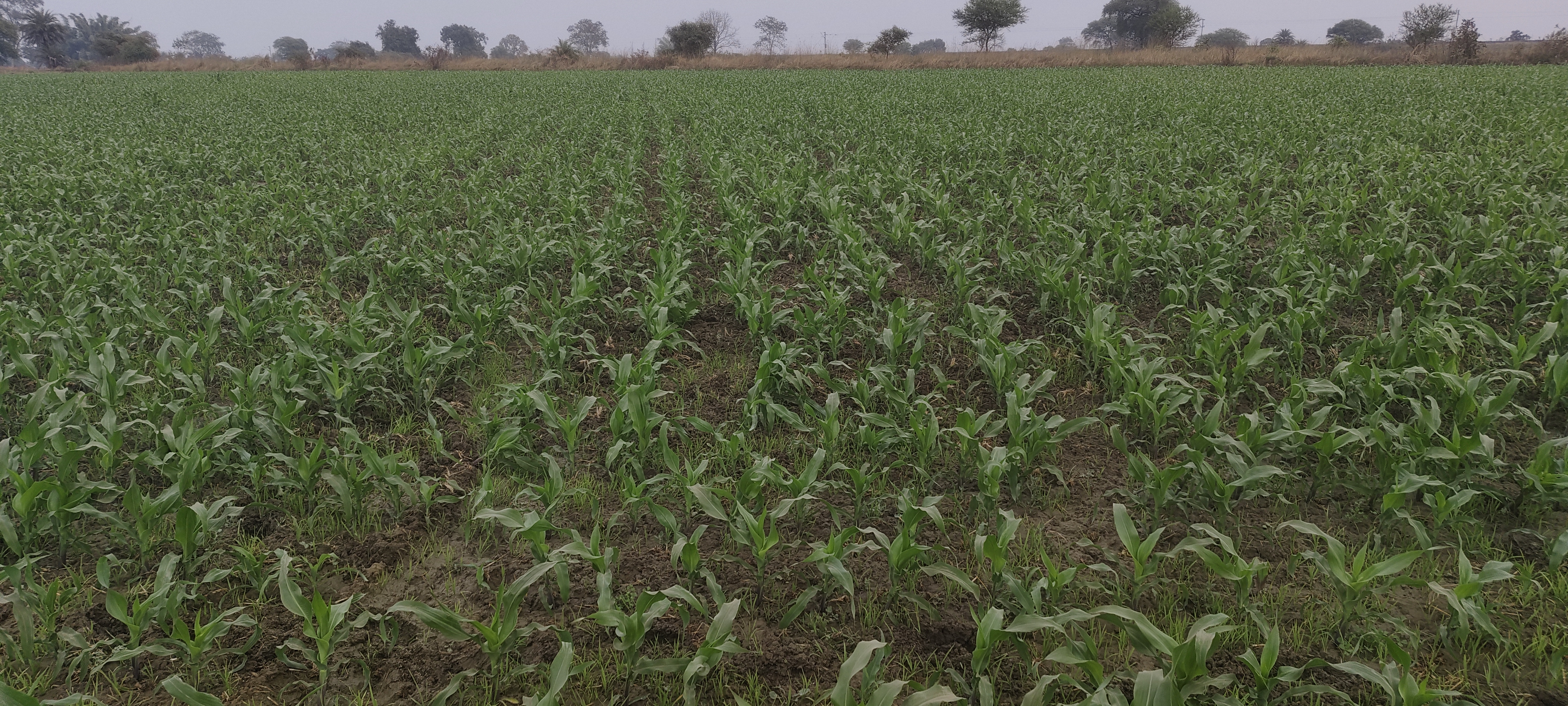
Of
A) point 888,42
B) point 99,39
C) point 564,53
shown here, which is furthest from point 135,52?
point 888,42

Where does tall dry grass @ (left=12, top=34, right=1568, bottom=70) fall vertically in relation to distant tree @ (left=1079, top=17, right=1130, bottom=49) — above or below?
below

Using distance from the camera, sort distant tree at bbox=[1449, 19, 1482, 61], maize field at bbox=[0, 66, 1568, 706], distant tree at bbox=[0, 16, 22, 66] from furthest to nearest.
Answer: distant tree at bbox=[0, 16, 22, 66]
distant tree at bbox=[1449, 19, 1482, 61]
maize field at bbox=[0, 66, 1568, 706]

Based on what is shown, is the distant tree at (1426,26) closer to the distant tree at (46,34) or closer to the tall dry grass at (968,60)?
the tall dry grass at (968,60)

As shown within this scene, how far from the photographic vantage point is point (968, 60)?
125ft

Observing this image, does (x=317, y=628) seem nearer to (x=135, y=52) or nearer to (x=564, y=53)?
(x=564, y=53)

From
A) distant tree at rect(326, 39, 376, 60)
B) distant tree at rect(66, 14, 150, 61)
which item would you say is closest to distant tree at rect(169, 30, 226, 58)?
distant tree at rect(66, 14, 150, 61)

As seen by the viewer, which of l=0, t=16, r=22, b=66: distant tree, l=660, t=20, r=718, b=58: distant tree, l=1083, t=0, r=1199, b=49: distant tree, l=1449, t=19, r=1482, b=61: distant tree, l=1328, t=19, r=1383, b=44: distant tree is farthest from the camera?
l=1328, t=19, r=1383, b=44: distant tree

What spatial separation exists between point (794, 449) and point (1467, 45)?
41794 mm

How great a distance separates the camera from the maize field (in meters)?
2.28

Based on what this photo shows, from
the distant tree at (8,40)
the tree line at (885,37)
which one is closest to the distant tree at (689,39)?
the tree line at (885,37)

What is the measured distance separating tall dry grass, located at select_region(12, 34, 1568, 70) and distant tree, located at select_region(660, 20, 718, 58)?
2.23m

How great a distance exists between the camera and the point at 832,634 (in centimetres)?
248

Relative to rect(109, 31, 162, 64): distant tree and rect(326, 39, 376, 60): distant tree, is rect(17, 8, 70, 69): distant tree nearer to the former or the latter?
rect(109, 31, 162, 64): distant tree

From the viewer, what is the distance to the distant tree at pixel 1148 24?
5662cm
